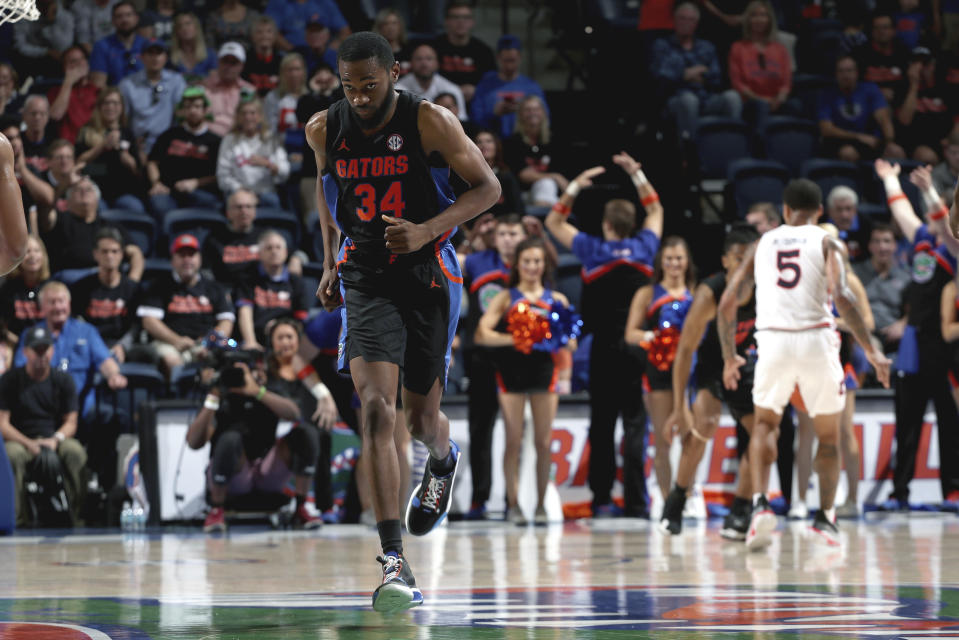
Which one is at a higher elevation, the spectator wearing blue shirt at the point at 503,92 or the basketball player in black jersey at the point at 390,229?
the spectator wearing blue shirt at the point at 503,92

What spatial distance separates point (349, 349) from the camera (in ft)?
19.3

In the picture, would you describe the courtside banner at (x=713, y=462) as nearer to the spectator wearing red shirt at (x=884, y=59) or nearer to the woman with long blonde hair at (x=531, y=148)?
the woman with long blonde hair at (x=531, y=148)

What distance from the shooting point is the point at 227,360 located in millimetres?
11227

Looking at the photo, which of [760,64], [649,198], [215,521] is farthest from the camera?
[760,64]

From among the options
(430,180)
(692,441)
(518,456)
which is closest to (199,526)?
(518,456)

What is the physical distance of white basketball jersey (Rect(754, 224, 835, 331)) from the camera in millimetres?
8969

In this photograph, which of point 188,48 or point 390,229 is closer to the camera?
point 390,229

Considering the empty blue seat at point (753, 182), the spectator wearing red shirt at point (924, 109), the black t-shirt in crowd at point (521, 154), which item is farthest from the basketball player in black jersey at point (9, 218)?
the spectator wearing red shirt at point (924, 109)

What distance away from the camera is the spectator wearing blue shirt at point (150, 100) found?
14883mm

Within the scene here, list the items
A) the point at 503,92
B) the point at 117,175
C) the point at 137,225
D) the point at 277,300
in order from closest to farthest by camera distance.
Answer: the point at 277,300 < the point at 137,225 < the point at 117,175 < the point at 503,92

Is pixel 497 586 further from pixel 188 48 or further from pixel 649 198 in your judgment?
pixel 188 48

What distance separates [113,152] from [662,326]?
6.12 m

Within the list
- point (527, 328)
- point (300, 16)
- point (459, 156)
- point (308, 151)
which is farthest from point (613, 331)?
point (300, 16)

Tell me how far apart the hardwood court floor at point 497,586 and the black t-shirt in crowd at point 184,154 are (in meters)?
4.88
